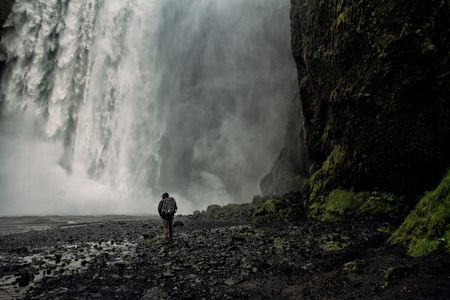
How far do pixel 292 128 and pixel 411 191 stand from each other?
19.6 meters

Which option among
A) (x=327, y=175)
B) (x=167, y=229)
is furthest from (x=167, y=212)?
(x=327, y=175)

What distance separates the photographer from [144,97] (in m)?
43.3

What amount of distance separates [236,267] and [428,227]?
4.46 meters

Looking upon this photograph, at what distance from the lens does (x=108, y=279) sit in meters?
8.44

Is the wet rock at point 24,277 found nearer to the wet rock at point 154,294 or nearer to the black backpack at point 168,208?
the wet rock at point 154,294

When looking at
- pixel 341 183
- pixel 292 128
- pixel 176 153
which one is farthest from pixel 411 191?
pixel 176 153

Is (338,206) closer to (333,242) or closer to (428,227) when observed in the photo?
(333,242)

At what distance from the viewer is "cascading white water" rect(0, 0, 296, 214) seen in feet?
134

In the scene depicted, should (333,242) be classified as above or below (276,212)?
below

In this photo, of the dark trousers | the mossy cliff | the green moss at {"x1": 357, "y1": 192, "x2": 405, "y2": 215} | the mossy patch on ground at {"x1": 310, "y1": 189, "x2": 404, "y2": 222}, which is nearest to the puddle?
the dark trousers

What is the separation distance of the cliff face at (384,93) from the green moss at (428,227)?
5272mm

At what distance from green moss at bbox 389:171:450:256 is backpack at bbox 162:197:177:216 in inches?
303

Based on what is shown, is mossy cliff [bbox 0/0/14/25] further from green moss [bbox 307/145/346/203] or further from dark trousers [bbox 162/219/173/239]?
green moss [bbox 307/145/346/203]

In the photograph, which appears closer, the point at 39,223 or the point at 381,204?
the point at 381,204
